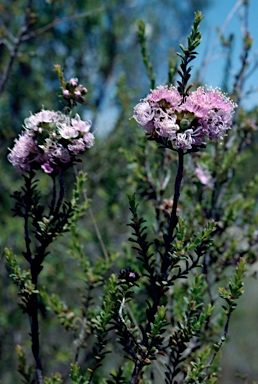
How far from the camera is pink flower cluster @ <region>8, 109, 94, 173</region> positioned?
1.36 m

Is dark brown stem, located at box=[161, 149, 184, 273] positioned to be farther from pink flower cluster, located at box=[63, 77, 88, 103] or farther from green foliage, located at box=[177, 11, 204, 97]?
pink flower cluster, located at box=[63, 77, 88, 103]

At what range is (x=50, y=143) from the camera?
137cm

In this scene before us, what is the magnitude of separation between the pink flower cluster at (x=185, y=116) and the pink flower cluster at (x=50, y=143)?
0.67 feet

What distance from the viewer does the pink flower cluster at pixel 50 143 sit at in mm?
1363

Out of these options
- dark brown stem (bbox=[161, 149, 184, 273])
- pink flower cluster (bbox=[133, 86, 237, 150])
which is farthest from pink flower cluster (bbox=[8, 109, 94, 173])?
dark brown stem (bbox=[161, 149, 184, 273])

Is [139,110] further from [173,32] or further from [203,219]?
[173,32]

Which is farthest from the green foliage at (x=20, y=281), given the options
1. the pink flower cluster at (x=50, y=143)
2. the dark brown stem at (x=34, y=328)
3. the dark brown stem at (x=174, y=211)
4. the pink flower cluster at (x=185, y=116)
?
the pink flower cluster at (x=185, y=116)

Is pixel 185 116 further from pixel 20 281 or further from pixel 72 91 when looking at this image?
pixel 20 281

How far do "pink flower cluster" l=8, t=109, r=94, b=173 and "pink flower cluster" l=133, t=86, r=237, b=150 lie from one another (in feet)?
0.67

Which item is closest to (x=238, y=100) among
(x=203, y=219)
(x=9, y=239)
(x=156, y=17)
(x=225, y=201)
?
(x=225, y=201)

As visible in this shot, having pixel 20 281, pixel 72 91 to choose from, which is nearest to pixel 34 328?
pixel 20 281

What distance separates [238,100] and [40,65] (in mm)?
4138

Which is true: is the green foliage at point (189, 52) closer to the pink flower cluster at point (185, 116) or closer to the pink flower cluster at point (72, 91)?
the pink flower cluster at point (185, 116)

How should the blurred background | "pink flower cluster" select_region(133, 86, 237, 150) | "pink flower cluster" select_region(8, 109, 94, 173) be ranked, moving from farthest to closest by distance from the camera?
the blurred background < "pink flower cluster" select_region(8, 109, 94, 173) < "pink flower cluster" select_region(133, 86, 237, 150)
